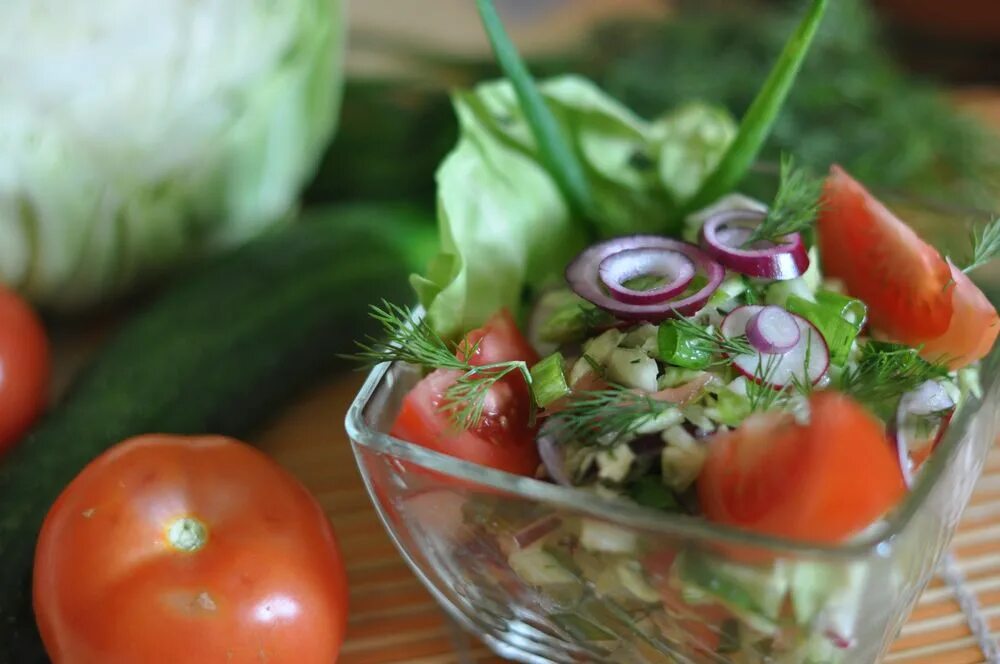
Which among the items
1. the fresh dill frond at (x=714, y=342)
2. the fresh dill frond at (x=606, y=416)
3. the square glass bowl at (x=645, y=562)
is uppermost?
the fresh dill frond at (x=714, y=342)

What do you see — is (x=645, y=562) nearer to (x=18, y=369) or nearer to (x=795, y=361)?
(x=795, y=361)

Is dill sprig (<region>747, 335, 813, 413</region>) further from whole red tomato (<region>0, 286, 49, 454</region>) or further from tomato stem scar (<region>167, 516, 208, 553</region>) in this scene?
whole red tomato (<region>0, 286, 49, 454</region>)

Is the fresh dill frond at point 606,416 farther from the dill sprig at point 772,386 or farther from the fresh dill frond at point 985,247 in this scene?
the fresh dill frond at point 985,247

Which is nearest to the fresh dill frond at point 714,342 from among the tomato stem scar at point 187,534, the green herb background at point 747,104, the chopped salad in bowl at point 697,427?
the chopped salad in bowl at point 697,427

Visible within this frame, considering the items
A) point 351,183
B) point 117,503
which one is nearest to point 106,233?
point 351,183

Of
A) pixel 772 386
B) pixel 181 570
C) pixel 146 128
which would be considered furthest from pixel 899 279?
pixel 146 128
